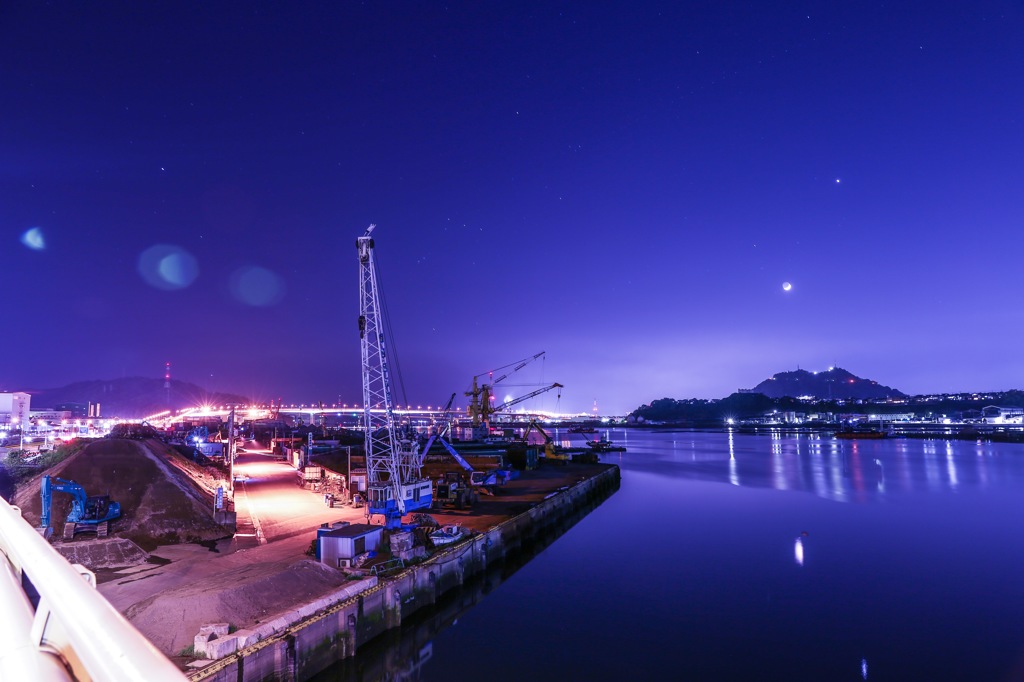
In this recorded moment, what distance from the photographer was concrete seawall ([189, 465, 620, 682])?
1363 centimetres

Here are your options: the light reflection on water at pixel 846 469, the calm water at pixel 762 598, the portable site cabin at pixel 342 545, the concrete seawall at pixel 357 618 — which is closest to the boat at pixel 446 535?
the concrete seawall at pixel 357 618

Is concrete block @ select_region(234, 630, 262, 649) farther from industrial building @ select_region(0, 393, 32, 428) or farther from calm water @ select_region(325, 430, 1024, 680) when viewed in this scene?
industrial building @ select_region(0, 393, 32, 428)

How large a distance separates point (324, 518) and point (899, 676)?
85.2ft

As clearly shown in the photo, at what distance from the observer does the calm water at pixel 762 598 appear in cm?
2000

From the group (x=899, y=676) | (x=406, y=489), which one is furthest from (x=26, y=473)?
(x=899, y=676)

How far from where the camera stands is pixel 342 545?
67.2 ft

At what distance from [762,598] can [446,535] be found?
1470cm

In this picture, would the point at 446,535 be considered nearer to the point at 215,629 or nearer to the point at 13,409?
the point at 215,629

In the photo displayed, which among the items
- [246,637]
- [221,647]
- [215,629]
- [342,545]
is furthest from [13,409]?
[221,647]

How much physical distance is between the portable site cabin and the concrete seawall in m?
1.69

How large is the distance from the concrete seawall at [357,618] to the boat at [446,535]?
1.76ft

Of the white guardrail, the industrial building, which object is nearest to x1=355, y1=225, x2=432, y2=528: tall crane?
the white guardrail

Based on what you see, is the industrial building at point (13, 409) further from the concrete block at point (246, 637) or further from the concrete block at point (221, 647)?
the concrete block at point (221, 647)

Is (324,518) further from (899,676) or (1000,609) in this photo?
(1000,609)
